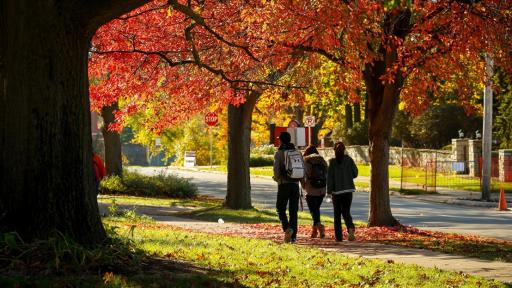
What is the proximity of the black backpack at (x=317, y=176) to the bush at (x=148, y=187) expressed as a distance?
57.3ft

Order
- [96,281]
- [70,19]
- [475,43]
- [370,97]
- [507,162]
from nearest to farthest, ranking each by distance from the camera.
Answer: [96,281] < [70,19] < [475,43] < [370,97] < [507,162]

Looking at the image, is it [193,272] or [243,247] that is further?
[243,247]

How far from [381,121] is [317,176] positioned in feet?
12.2

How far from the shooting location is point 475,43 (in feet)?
53.4

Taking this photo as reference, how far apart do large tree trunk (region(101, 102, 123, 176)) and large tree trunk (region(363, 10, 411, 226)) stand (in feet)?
51.1

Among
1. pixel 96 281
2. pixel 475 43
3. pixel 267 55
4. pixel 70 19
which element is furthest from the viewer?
pixel 267 55

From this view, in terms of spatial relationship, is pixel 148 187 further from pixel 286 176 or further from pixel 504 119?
pixel 504 119

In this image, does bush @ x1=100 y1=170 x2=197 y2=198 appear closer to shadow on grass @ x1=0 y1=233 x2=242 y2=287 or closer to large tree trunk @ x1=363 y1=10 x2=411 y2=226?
large tree trunk @ x1=363 y1=10 x2=411 y2=226

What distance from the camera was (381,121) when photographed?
19.1 m

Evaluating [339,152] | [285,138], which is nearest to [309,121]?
[339,152]

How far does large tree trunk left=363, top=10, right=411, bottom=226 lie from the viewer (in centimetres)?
1878

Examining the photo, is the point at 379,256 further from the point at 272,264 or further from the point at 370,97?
the point at 370,97

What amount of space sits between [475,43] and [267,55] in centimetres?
412

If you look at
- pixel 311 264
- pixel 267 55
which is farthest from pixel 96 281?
pixel 267 55
